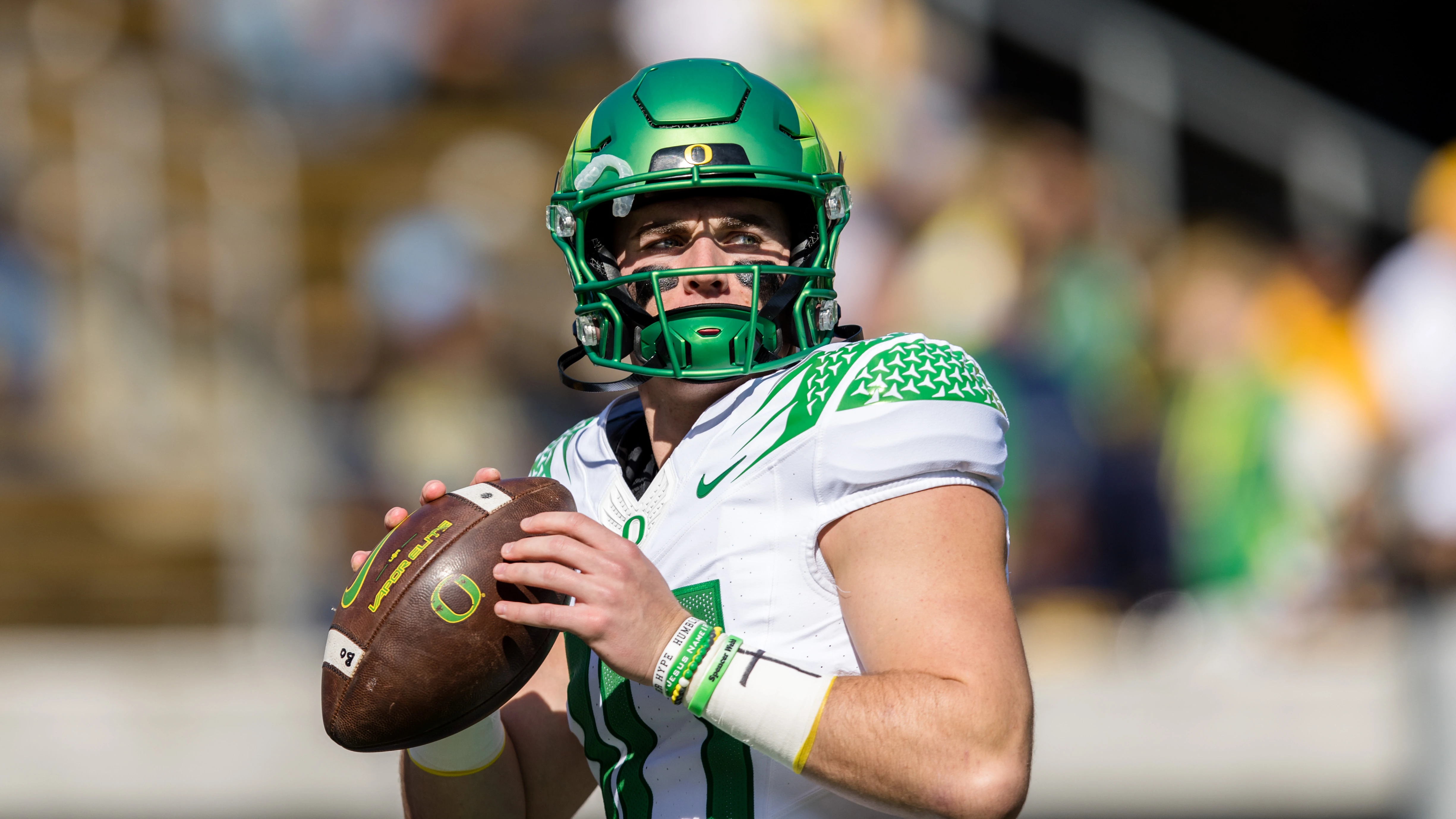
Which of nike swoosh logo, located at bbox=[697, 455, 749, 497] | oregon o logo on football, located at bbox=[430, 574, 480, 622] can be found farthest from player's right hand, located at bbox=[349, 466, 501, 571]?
nike swoosh logo, located at bbox=[697, 455, 749, 497]

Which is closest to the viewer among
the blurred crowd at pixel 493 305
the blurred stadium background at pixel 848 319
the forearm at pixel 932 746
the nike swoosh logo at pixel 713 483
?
the forearm at pixel 932 746

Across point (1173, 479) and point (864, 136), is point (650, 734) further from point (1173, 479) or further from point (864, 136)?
point (864, 136)

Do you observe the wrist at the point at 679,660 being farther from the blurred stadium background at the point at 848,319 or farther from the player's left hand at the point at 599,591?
the blurred stadium background at the point at 848,319

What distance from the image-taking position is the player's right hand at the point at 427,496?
8.09ft

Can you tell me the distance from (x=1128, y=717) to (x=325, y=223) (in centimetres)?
499

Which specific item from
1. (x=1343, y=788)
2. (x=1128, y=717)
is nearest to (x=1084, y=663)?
(x=1128, y=717)

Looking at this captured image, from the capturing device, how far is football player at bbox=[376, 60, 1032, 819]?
6.97ft

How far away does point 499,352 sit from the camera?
7043mm

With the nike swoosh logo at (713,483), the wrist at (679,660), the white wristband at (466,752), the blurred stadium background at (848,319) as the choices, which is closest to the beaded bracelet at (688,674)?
the wrist at (679,660)

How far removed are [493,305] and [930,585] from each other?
17.6ft

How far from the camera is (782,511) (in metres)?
2.32

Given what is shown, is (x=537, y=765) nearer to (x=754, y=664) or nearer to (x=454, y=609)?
(x=454, y=609)

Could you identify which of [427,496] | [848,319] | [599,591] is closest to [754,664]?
[599,591]

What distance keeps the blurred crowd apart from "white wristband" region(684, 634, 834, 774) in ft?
12.1
